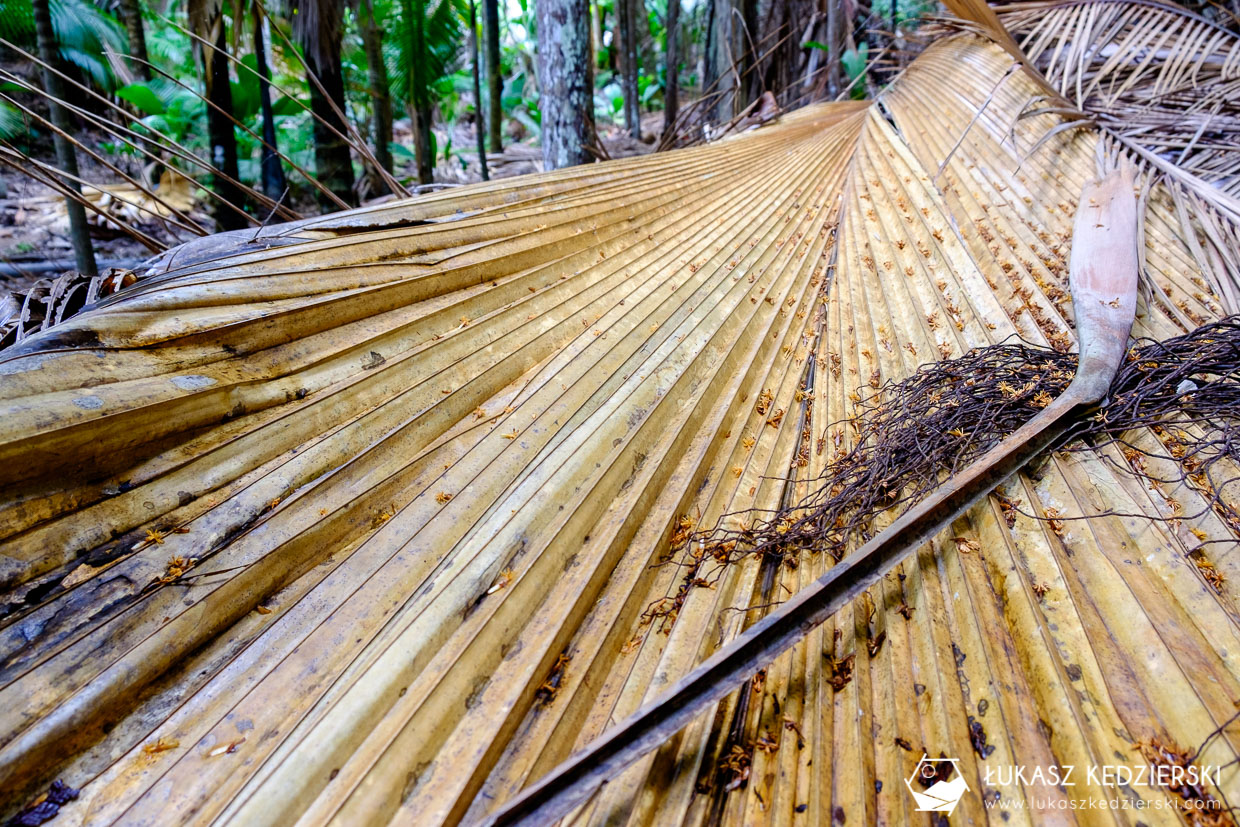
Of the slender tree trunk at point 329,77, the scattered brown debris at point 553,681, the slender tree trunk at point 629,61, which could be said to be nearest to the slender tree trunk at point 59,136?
the slender tree trunk at point 329,77

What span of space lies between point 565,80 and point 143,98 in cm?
548

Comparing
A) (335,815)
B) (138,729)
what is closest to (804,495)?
(335,815)

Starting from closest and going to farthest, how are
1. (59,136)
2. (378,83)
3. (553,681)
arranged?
(553,681)
(59,136)
(378,83)

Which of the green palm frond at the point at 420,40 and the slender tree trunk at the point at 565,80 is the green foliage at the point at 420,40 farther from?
Answer: the slender tree trunk at the point at 565,80

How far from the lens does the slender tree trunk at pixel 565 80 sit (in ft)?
10.7

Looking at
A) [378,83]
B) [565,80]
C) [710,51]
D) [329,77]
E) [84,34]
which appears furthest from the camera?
[84,34]

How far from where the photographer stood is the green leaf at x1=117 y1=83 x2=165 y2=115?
→ 19.0ft

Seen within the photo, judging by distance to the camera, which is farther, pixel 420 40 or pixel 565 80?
pixel 420 40

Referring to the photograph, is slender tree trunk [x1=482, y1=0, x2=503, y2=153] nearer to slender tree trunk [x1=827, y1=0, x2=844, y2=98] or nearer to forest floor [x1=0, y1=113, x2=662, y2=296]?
forest floor [x1=0, y1=113, x2=662, y2=296]

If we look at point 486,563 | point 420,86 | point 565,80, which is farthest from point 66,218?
point 486,563

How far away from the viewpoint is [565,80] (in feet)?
11.0

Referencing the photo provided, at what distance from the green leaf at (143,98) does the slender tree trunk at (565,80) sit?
5016mm

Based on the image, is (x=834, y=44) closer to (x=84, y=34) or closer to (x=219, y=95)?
(x=219, y=95)

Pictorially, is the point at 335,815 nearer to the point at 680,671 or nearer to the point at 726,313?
the point at 680,671
